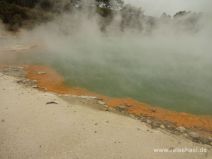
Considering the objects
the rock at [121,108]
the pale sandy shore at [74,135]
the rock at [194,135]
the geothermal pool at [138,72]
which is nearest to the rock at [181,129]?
the rock at [194,135]

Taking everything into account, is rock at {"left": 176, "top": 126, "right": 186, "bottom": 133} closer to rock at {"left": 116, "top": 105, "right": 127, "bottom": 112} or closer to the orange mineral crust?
the orange mineral crust

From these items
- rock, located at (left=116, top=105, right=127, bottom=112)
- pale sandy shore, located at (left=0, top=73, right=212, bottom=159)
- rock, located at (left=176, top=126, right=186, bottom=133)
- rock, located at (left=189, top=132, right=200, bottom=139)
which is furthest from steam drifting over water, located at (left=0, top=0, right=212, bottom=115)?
pale sandy shore, located at (left=0, top=73, right=212, bottom=159)

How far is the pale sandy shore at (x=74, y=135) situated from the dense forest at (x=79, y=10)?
917 inches

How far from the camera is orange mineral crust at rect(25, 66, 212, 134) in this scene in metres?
10.1

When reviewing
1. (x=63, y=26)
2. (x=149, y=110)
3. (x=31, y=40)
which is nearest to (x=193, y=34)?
(x=63, y=26)

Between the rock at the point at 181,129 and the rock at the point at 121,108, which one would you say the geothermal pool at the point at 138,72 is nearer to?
the rock at the point at 121,108

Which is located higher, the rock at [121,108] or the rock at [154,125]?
the rock at [121,108]

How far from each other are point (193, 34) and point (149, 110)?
104 ft

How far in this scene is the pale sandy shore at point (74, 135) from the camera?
22.4ft

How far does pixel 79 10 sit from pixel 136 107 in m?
32.5

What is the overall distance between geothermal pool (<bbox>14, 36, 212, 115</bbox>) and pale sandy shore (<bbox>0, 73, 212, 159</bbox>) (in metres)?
3.63

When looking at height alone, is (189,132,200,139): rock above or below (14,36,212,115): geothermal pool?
below

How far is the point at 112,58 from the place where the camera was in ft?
66.4

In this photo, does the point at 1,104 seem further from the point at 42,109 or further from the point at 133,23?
the point at 133,23
